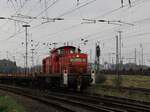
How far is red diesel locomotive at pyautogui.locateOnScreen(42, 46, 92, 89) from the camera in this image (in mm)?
28203

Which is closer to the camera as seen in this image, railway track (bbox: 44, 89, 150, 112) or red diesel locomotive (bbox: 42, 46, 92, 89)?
railway track (bbox: 44, 89, 150, 112)

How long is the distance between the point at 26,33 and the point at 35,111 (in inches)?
1703

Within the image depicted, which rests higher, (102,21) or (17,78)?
(102,21)

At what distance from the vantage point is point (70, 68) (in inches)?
1160

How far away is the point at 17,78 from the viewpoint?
45.2 metres

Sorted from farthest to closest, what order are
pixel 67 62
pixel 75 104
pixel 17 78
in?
pixel 17 78 < pixel 67 62 < pixel 75 104

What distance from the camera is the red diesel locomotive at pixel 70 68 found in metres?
Result: 28.2

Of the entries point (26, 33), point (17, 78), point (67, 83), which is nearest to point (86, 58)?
point (67, 83)

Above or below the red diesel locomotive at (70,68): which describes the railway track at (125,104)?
below

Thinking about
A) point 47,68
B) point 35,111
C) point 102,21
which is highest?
point 102,21

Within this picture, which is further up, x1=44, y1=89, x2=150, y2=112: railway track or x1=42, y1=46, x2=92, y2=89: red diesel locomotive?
x1=42, y1=46, x2=92, y2=89: red diesel locomotive

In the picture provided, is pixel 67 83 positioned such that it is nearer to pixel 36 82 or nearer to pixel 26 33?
pixel 36 82

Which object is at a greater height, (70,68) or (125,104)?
(70,68)

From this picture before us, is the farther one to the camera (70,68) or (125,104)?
(70,68)
